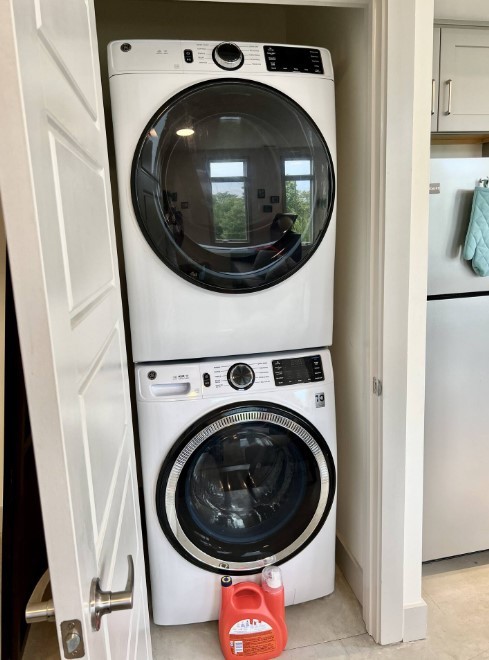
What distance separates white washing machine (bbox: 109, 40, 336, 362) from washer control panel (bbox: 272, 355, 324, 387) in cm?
8

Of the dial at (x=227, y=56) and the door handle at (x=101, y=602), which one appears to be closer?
the door handle at (x=101, y=602)

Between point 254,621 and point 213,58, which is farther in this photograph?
point 254,621

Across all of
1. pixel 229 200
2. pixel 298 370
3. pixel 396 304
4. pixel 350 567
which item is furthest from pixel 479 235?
pixel 350 567

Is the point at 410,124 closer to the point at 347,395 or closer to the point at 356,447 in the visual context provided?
the point at 347,395

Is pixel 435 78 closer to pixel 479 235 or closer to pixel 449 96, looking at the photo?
pixel 449 96

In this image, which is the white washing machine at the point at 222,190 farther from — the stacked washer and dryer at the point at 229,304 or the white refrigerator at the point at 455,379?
the white refrigerator at the point at 455,379

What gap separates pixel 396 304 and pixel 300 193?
452 mm

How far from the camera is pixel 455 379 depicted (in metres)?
1.82

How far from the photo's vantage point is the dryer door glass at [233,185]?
1.44 metres

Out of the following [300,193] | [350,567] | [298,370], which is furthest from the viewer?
[350,567]

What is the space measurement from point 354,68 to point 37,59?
1.29 metres

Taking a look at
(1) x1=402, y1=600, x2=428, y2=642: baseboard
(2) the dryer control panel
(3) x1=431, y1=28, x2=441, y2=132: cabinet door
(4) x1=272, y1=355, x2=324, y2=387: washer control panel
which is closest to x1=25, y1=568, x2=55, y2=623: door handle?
(4) x1=272, y1=355, x2=324, y2=387: washer control panel

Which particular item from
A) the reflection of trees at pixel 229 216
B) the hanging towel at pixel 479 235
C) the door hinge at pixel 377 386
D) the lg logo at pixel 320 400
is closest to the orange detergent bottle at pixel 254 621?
the lg logo at pixel 320 400

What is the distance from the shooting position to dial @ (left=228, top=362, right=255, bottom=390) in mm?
1603
